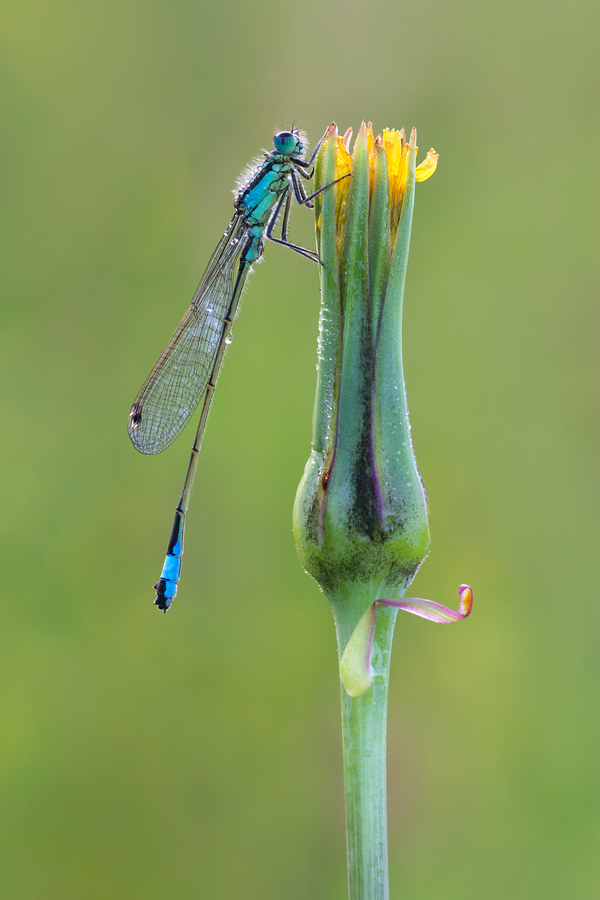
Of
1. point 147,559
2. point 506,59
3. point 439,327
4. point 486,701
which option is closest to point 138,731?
point 147,559

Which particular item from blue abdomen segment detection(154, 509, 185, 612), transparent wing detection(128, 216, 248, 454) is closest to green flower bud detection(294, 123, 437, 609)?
blue abdomen segment detection(154, 509, 185, 612)

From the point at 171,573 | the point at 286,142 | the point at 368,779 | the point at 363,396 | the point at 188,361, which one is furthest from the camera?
the point at 188,361

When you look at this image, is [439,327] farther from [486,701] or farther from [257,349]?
[486,701]

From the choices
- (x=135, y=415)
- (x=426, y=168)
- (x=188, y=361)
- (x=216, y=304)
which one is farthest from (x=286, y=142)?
(x=426, y=168)

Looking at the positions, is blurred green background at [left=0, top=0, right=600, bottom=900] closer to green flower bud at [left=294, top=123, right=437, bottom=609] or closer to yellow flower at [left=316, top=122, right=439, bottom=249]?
green flower bud at [left=294, top=123, right=437, bottom=609]

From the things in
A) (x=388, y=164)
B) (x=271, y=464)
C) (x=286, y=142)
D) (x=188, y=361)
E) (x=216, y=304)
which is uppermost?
(x=286, y=142)

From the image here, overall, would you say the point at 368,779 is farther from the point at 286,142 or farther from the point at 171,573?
the point at 286,142

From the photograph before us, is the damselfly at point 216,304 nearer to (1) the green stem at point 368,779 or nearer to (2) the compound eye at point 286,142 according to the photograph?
(2) the compound eye at point 286,142
